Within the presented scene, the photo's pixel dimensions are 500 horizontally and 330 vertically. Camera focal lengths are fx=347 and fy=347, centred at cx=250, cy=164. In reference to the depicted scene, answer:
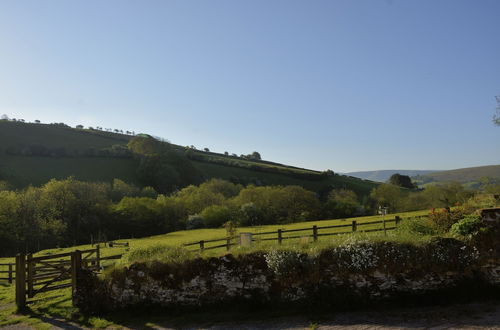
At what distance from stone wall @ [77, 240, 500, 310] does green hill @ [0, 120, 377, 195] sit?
65787mm

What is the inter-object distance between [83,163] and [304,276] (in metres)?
83.9

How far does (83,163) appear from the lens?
274ft

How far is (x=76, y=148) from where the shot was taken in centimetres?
8975

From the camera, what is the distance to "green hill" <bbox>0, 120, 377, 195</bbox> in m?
76.2

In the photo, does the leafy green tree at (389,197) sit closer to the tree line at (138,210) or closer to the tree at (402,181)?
the tree line at (138,210)

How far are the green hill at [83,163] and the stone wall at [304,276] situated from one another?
65.8 metres

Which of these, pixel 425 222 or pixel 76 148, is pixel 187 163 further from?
pixel 425 222

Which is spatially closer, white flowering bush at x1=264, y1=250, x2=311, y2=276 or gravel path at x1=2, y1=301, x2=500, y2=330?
gravel path at x1=2, y1=301, x2=500, y2=330

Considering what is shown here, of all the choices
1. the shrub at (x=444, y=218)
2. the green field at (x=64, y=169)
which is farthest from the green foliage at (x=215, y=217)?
the shrub at (x=444, y=218)

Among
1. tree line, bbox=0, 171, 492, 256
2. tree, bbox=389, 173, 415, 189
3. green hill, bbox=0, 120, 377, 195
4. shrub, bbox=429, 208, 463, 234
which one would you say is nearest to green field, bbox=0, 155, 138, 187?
green hill, bbox=0, 120, 377, 195

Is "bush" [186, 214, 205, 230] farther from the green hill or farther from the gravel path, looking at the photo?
the gravel path

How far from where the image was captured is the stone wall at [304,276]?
1038cm

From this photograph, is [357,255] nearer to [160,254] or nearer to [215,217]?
[160,254]

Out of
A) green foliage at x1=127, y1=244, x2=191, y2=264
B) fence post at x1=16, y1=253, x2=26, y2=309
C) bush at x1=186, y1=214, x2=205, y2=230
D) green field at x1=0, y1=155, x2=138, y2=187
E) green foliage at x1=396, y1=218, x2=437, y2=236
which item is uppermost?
green field at x1=0, y1=155, x2=138, y2=187
